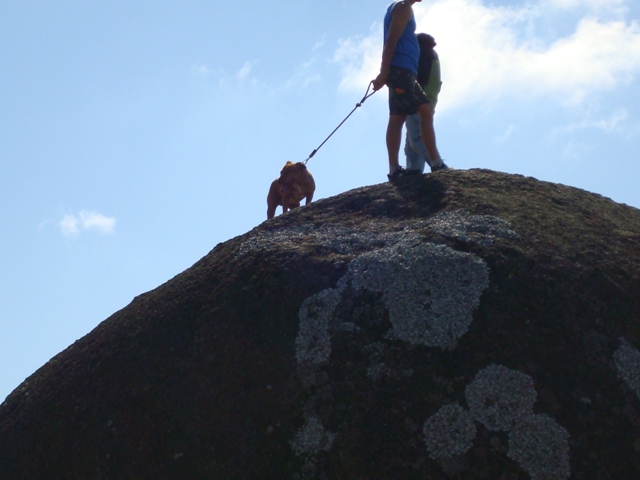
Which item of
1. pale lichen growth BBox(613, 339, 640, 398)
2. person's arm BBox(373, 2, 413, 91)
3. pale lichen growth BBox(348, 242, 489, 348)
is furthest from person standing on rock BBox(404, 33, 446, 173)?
pale lichen growth BBox(613, 339, 640, 398)

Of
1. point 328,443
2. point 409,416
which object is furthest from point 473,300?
point 328,443

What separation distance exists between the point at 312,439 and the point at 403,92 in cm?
421

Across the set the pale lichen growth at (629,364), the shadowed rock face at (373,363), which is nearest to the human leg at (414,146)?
the shadowed rock face at (373,363)

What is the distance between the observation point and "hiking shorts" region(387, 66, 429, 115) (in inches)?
297

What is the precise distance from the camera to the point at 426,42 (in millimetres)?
8922

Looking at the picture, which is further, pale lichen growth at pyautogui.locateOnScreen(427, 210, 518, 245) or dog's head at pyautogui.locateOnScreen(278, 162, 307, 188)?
dog's head at pyautogui.locateOnScreen(278, 162, 307, 188)

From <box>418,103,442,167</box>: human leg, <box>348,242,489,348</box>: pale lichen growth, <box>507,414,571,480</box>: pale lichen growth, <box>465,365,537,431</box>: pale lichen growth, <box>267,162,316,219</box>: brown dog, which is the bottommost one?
<box>507,414,571,480</box>: pale lichen growth

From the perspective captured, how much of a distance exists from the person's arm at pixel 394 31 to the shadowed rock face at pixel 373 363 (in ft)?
7.40

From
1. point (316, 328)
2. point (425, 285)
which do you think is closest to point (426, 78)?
point (425, 285)

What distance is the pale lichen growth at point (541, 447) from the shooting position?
398 cm

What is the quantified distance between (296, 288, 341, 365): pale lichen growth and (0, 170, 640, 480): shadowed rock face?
0.01 meters

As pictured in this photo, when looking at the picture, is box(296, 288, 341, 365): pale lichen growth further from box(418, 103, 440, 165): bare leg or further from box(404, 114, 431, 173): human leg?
box(404, 114, 431, 173): human leg

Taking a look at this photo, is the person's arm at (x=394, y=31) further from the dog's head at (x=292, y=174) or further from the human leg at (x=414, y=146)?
the dog's head at (x=292, y=174)

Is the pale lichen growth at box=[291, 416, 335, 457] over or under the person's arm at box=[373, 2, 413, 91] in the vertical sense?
under
